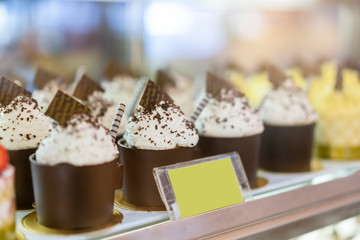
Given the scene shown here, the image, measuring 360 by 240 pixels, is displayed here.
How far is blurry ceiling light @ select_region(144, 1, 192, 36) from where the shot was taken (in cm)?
381

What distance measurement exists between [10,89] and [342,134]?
1.49 metres

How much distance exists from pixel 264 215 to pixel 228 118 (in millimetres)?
411

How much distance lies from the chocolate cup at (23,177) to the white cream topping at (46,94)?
21.0 inches

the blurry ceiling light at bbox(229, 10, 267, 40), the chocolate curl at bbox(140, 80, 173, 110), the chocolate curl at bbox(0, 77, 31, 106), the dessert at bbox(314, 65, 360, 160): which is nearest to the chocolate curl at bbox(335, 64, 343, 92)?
the dessert at bbox(314, 65, 360, 160)

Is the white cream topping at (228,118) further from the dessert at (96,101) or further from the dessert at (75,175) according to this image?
the dessert at (75,175)

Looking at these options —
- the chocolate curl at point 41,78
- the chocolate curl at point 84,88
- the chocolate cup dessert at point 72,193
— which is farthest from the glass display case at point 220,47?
the chocolate curl at point 84,88

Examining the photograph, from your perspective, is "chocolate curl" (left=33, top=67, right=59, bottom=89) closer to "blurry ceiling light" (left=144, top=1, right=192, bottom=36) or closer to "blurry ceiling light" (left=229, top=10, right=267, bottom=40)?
"blurry ceiling light" (left=144, top=1, right=192, bottom=36)

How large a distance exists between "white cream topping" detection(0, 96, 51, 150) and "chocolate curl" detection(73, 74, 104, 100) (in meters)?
0.32

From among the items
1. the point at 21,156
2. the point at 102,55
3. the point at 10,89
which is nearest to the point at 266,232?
the point at 21,156

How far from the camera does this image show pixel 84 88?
73.6 inches

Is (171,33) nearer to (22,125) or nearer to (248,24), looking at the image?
(248,24)

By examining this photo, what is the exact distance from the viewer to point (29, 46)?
370 cm

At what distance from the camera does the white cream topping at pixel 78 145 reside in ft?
4.06

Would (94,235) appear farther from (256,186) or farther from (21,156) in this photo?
(256,186)
